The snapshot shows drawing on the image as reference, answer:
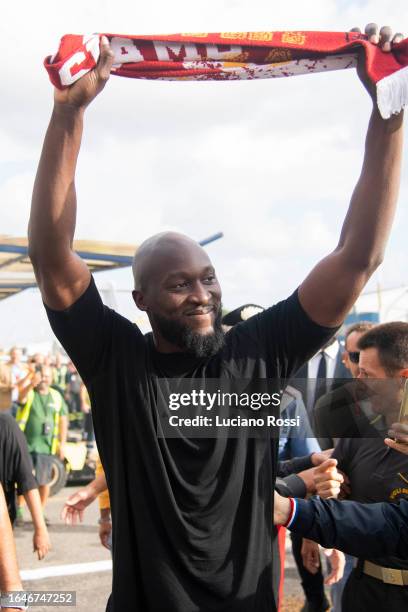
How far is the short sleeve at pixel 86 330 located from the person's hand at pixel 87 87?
1.63ft

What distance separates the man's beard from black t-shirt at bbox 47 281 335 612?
0.03 m

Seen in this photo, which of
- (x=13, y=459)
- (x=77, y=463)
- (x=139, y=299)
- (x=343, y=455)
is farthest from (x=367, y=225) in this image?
(x=77, y=463)

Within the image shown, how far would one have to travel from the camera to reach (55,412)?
864 cm

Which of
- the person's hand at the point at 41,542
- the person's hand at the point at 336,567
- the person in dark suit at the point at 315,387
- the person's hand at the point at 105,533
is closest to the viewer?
the person in dark suit at the point at 315,387

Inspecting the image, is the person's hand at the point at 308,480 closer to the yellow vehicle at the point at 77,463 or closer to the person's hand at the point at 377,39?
the person's hand at the point at 377,39

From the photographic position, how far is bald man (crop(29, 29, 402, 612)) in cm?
184

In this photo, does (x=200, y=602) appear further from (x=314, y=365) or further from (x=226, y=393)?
(x=314, y=365)

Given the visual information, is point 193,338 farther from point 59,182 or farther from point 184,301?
point 59,182

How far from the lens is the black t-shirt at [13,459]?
378 cm

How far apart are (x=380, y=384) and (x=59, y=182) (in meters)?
1.69

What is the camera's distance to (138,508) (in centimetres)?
189

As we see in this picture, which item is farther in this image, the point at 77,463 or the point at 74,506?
the point at 77,463

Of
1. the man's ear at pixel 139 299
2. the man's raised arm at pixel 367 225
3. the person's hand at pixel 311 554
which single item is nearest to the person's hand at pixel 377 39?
the man's raised arm at pixel 367 225

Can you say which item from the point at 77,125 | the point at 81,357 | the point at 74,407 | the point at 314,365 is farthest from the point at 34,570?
the point at 74,407
